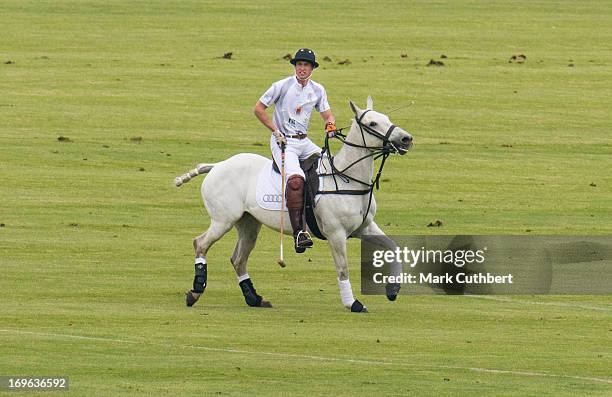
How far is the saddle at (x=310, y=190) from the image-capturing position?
990 inches

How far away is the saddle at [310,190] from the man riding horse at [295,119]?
132 mm

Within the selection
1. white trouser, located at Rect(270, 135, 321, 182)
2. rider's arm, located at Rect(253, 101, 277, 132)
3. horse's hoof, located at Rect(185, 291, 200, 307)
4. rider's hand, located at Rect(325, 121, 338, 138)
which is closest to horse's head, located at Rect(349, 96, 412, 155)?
rider's hand, located at Rect(325, 121, 338, 138)

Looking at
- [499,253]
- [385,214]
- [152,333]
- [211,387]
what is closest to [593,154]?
[385,214]

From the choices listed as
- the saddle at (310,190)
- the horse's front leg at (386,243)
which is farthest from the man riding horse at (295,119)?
the horse's front leg at (386,243)

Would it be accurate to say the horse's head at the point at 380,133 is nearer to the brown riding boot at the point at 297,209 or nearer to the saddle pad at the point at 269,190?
the brown riding boot at the point at 297,209

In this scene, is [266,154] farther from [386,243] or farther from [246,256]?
[386,243]

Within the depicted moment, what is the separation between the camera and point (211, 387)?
1948 cm

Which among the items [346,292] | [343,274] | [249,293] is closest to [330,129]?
[343,274]

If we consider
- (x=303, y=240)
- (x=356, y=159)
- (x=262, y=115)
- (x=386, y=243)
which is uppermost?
(x=262, y=115)

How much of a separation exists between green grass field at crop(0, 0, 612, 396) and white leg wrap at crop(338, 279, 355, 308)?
0.41m

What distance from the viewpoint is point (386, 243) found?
25.0 meters

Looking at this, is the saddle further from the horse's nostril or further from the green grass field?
the horse's nostril

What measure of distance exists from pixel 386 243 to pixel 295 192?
1.44m

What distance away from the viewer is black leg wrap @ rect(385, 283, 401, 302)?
25.1m
